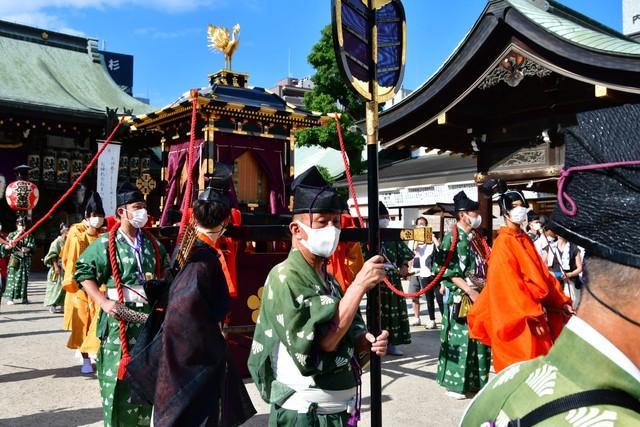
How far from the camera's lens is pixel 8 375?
6133 mm

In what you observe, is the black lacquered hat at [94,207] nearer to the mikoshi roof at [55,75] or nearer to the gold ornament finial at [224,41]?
the gold ornament finial at [224,41]

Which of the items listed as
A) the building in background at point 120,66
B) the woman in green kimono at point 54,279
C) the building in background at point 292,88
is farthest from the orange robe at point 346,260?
the building in background at point 292,88

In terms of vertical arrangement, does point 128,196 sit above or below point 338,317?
above

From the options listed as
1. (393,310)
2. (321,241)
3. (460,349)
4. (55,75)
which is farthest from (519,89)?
(55,75)

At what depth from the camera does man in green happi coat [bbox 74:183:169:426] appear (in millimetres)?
3645

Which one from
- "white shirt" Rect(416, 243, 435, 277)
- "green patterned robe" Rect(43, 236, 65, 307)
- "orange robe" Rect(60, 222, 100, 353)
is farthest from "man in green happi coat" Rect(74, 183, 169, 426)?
"green patterned robe" Rect(43, 236, 65, 307)

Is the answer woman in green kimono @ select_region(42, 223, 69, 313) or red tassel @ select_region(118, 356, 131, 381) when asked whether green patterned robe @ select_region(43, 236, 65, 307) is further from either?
red tassel @ select_region(118, 356, 131, 381)

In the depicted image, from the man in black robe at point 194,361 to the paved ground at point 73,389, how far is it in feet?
5.65

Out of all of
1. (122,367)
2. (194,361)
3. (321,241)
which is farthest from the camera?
(122,367)

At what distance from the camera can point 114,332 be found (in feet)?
12.4

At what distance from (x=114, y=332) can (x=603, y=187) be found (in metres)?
3.41

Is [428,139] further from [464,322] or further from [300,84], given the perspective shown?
[300,84]

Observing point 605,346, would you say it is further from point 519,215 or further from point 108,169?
point 108,169

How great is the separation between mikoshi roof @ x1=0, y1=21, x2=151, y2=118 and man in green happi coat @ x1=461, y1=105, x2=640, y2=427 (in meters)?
16.4
